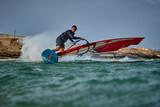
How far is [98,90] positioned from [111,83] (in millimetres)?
740

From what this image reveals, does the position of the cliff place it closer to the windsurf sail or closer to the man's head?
the windsurf sail

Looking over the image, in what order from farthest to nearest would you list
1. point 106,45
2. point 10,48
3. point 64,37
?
point 10,48 < point 106,45 < point 64,37

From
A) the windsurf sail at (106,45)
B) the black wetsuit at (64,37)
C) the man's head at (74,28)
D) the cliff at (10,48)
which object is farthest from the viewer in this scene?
the cliff at (10,48)

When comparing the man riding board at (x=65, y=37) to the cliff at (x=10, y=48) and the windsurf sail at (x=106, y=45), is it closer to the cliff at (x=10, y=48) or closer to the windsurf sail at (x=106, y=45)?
the windsurf sail at (x=106, y=45)

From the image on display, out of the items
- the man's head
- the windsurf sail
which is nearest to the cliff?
the windsurf sail

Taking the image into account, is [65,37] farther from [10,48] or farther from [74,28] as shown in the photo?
[10,48]

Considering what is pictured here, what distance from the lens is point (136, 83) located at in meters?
5.95

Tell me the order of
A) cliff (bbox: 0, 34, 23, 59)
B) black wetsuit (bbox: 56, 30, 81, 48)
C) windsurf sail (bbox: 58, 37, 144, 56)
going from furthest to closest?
cliff (bbox: 0, 34, 23, 59) → windsurf sail (bbox: 58, 37, 144, 56) → black wetsuit (bbox: 56, 30, 81, 48)

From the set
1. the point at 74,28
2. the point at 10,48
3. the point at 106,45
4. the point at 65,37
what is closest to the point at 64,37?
the point at 65,37

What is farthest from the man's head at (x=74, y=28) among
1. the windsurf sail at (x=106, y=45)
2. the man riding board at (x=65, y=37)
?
the windsurf sail at (x=106, y=45)

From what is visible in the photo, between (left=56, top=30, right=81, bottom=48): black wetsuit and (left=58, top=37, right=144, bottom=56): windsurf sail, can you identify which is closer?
(left=56, top=30, right=81, bottom=48): black wetsuit

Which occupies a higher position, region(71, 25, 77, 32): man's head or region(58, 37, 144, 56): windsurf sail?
region(71, 25, 77, 32): man's head

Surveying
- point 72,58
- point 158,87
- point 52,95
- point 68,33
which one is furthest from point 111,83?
point 72,58

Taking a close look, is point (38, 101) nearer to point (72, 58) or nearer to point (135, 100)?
point (135, 100)
